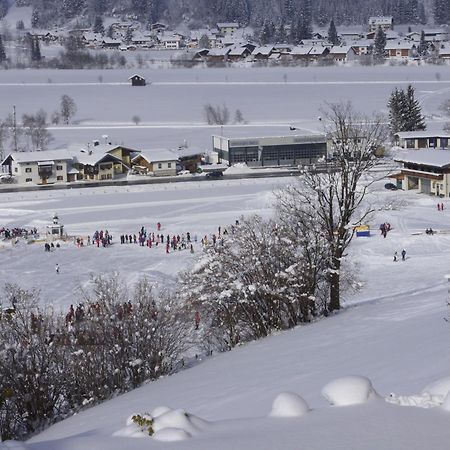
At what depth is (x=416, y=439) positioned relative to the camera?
3217 millimetres

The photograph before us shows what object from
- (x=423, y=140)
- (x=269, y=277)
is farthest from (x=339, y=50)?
(x=269, y=277)

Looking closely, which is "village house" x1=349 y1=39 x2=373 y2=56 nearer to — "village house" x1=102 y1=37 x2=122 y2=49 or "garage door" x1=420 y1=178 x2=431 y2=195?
"village house" x1=102 y1=37 x2=122 y2=49

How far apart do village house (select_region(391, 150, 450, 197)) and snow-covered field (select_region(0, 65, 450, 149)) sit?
9.23m

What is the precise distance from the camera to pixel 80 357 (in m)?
7.38

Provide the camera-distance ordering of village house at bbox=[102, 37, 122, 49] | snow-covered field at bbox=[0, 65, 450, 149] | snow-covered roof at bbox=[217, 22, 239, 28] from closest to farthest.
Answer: snow-covered field at bbox=[0, 65, 450, 149] → village house at bbox=[102, 37, 122, 49] → snow-covered roof at bbox=[217, 22, 239, 28]

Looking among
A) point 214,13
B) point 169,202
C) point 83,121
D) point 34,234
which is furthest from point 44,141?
point 214,13

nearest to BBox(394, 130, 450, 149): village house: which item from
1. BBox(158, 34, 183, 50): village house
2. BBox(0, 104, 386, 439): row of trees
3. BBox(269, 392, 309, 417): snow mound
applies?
BBox(0, 104, 386, 439): row of trees

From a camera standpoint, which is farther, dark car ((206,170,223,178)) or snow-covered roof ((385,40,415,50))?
snow-covered roof ((385,40,415,50))

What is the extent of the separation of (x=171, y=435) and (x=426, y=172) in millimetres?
21080

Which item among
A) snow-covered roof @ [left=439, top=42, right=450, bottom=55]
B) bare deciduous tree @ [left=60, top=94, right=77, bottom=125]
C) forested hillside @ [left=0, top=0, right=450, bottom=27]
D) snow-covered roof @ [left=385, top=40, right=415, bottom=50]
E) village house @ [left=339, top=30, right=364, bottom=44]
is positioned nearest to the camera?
bare deciduous tree @ [left=60, top=94, right=77, bottom=125]

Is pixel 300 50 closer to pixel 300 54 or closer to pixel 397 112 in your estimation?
pixel 300 54

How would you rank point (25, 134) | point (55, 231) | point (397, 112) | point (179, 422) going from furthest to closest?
point (25, 134)
point (397, 112)
point (55, 231)
point (179, 422)

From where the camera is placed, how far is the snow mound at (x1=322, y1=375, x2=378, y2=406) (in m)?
3.73

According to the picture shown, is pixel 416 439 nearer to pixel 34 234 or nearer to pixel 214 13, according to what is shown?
pixel 34 234
